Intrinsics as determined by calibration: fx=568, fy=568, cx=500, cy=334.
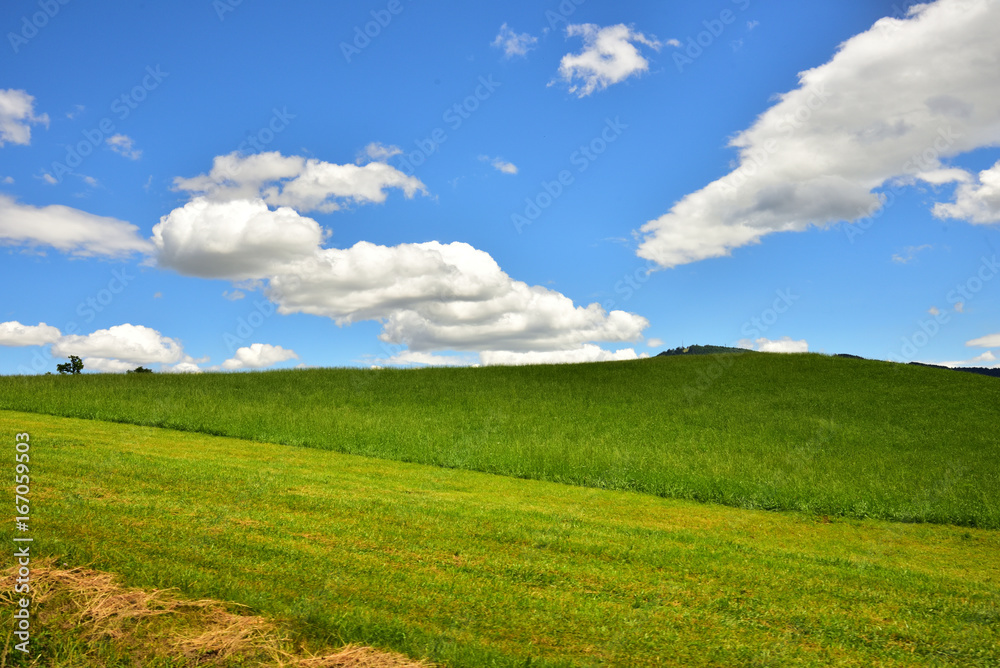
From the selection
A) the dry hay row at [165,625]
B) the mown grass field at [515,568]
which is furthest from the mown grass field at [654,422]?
the dry hay row at [165,625]

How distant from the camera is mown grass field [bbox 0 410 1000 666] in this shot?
609 cm

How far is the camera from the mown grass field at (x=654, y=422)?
1828 cm

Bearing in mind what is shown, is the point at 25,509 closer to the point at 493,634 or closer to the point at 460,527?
the point at 460,527

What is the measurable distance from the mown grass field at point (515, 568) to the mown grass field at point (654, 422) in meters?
3.93

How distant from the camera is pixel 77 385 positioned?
34531 millimetres

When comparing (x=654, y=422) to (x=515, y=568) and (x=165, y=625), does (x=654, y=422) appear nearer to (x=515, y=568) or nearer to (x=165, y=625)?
(x=515, y=568)

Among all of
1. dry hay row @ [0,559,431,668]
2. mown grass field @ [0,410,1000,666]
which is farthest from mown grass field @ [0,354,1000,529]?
dry hay row @ [0,559,431,668]

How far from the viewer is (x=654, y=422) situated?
26422mm

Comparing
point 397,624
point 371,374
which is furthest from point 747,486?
point 371,374

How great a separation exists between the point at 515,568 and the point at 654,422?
19.6 meters

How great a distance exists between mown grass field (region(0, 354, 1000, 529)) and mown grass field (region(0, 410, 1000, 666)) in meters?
3.93

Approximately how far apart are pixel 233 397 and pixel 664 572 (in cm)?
2864

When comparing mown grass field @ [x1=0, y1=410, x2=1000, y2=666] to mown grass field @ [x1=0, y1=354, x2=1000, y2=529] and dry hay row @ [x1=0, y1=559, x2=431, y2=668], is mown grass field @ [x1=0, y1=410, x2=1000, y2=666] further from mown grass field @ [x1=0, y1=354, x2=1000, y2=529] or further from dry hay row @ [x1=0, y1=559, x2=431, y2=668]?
mown grass field @ [x1=0, y1=354, x2=1000, y2=529]

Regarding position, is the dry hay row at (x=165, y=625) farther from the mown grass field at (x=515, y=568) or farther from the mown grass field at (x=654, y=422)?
the mown grass field at (x=654, y=422)
